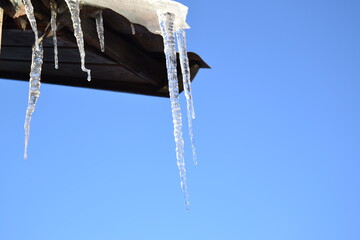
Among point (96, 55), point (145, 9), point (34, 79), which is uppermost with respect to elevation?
point (96, 55)

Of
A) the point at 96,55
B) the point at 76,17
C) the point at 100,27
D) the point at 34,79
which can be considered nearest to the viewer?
the point at 76,17

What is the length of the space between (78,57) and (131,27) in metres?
0.92

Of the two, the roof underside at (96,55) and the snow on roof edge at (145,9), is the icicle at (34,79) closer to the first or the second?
the roof underside at (96,55)

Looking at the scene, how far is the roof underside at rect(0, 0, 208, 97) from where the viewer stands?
4.72 m

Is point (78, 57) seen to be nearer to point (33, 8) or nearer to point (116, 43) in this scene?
point (116, 43)

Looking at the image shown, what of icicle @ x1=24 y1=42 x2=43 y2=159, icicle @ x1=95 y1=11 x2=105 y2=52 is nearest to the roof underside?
icicle @ x1=95 y1=11 x2=105 y2=52

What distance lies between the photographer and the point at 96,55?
5.30m

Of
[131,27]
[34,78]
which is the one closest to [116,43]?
[131,27]

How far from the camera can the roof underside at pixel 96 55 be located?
472cm

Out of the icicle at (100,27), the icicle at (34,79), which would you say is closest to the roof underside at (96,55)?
the icicle at (100,27)

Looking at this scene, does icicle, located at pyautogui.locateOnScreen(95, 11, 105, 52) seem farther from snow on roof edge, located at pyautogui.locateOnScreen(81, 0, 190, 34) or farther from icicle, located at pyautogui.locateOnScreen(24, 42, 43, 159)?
icicle, located at pyautogui.locateOnScreen(24, 42, 43, 159)

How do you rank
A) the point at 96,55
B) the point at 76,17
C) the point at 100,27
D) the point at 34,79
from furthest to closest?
the point at 96,55 → the point at 34,79 → the point at 100,27 → the point at 76,17

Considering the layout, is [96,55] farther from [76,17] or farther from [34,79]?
[76,17]

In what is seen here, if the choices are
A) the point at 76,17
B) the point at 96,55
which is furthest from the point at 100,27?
the point at 96,55
